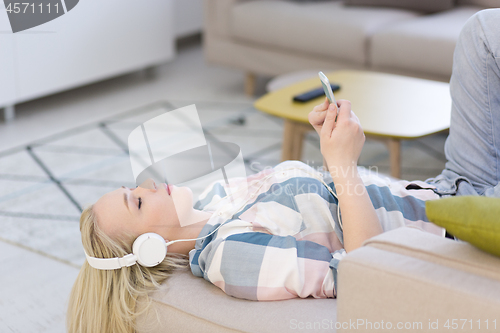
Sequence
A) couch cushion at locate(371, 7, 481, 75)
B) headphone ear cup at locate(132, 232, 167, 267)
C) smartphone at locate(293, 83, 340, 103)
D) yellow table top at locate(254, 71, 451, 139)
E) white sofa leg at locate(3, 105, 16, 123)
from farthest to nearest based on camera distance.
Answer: white sofa leg at locate(3, 105, 16, 123) < couch cushion at locate(371, 7, 481, 75) < smartphone at locate(293, 83, 340, 103) < yellow table top at locate(254, 71, 451, 139) < headphone ear cup at locate(132, 232, 167, 267)

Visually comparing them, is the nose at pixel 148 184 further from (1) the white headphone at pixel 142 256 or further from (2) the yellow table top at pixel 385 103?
(2) the yellow table top at pixel 385 103

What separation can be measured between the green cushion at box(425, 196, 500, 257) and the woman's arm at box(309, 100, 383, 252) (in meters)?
0.27

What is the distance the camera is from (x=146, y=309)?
1.04 meters

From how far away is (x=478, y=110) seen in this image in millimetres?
1219

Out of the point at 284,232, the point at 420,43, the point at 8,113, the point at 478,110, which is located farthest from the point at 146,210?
the point at 8,113

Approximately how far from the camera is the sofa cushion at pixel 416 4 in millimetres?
2748

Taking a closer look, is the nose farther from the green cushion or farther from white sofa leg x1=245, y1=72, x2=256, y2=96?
white sofa leg x1=245, y1=72, x2=256, y2=96

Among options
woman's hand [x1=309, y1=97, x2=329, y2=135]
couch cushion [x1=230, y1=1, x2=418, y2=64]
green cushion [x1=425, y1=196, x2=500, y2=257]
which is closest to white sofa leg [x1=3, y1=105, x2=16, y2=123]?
couch cushion [x1=230, y1=1, x2=418, y2=64]

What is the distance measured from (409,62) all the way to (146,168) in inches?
68.0

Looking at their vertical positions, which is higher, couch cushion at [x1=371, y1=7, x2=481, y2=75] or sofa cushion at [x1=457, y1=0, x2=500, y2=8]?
sofa cushion at [x1=457, y1=0, x2=500, y2=8]

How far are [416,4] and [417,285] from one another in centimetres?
239

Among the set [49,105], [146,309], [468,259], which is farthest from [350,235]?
[49,105]

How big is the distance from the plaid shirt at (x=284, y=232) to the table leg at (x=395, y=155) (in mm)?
569

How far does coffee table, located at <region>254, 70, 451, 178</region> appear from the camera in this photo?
67.9 inches
